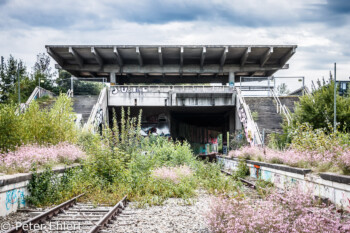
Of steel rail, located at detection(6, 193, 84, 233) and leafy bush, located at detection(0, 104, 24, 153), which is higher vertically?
leafy bush, located at detection(0, 104, 24, 153)

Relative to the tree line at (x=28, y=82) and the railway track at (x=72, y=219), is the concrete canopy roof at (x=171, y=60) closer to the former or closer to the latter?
the tree line at (x=28, y=82)

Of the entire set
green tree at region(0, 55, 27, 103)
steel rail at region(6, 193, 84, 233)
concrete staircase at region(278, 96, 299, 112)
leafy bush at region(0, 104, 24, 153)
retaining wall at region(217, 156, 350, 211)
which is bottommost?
steel rail at region(6, 193, 84, 233)

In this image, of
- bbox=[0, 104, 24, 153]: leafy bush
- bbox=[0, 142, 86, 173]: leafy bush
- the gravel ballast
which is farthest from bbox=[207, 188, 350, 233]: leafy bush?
bbox=[0, 104, 24, 153]: leafy bush

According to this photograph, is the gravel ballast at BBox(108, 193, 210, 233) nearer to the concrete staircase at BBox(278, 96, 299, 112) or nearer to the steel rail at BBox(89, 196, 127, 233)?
the steel rail at BBox(89, 196, 127, 233)

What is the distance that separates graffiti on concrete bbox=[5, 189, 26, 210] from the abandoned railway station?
51.7ft

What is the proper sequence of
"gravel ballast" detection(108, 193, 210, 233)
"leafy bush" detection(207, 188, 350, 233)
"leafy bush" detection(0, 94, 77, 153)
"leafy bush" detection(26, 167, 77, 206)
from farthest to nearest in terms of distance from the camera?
1. "leafy bush" detection(0, 94, 77, 153)
2. "leafy bush" detection(26, 167, 77, 206)
3. "gravel ballast" detection(108, 193, 210, 233)
4. "leafy bush" detection(207, 188, 350, 233)

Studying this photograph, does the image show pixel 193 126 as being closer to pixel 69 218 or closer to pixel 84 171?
pixel 84 171

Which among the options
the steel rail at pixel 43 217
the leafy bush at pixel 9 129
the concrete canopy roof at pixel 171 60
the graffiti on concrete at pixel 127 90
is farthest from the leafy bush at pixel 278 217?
the concrete canopy roof at pixel 171 60

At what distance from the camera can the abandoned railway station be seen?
94.4 feet

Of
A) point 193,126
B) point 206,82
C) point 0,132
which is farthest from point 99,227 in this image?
point 193,126

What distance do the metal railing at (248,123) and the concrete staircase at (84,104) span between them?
41.9ft

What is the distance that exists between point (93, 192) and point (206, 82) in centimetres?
3650

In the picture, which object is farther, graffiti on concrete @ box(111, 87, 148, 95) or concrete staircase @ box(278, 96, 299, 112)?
graffiti on concrete @ box(111, 87, 148, 95)

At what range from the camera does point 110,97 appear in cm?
2945
